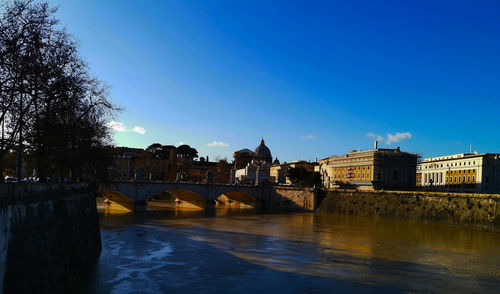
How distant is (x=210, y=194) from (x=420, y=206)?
94.1ft

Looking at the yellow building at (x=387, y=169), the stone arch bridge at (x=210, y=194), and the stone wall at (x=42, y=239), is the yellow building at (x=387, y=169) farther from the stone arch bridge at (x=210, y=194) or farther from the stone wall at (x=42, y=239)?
the stone wall at (x=42, y=239)

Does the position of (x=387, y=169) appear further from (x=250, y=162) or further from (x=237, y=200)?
(x=250, y=162)

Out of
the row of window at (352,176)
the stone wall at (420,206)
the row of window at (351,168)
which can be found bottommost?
the stone wall at (420,206)

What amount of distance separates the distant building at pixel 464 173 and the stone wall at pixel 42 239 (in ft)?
179

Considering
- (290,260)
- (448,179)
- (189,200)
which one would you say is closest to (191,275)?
(290,260)

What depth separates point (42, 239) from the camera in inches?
510

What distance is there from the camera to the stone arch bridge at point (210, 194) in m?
52.9

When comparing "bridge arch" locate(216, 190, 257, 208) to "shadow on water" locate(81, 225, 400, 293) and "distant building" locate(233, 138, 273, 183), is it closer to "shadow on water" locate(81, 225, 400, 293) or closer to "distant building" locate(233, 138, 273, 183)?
"distant building" locate(233, 138, 273, 183)

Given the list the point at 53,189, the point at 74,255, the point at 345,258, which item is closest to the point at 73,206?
the point at 74,255

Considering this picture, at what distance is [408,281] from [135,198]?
40430 mm

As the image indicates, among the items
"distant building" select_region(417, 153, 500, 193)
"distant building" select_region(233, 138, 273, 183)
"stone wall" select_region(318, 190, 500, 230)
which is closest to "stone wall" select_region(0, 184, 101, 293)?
"stone wall" select_region(318, 190, 500, 230)

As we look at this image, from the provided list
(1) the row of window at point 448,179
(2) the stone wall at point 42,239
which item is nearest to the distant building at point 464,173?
(1) the row of window at point 448,179

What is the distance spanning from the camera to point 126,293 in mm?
16047

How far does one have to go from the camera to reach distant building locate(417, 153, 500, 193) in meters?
63.3
